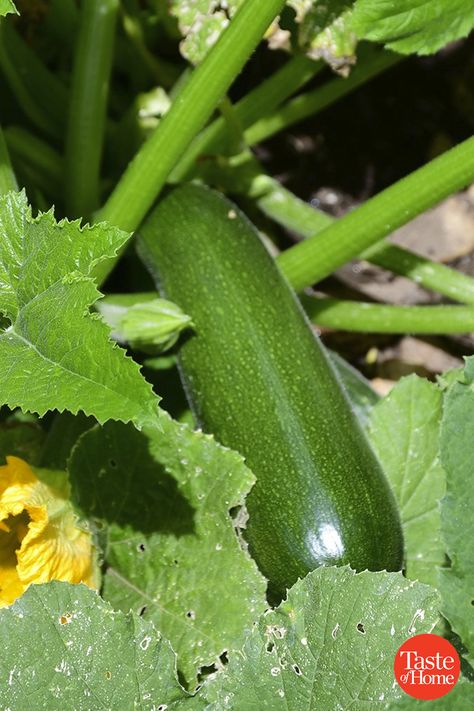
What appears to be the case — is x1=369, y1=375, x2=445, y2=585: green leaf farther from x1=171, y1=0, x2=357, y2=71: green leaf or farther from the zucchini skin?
x1=171, y1=0, x2=357, y2=71: green leaf

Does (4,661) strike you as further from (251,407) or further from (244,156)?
(244,156)

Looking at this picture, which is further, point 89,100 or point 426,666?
point 89,100

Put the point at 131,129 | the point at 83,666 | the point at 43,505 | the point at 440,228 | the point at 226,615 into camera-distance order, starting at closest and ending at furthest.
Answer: the point at 83,666 < the point at 43,505 < the point at 226,615 < the point at 131,129 < the point at 440,228

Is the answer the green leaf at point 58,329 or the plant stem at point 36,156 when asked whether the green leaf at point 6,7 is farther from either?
the plant stem at point 36,156

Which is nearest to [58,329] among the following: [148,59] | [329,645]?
[329,645]

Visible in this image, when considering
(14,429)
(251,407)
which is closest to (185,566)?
(251,407)

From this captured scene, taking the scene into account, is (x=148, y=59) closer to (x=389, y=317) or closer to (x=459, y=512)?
(x=389, y=317)
